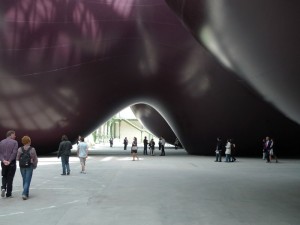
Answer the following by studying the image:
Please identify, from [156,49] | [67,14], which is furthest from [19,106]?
[156,49]

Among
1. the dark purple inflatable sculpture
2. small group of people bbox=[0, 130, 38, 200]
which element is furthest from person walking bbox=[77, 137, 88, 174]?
the dark purple inflatable sculpture

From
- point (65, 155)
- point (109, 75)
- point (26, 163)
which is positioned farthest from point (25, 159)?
point (109, 75)

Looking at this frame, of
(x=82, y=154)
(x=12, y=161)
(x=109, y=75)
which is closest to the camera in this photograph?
(x=12, y=161)

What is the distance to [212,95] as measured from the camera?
22781 millimetres

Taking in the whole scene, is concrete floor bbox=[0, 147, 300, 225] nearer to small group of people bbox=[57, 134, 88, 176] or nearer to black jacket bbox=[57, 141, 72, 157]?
small group of people bbox=[57, 134, 88, 176]

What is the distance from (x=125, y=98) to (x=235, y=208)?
1882 centimetres

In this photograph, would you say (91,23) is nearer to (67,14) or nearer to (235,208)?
(67,14)

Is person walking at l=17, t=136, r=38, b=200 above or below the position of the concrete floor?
above

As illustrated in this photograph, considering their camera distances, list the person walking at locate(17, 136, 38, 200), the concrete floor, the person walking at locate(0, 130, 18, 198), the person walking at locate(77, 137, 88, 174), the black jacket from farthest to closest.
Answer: the person walking at locate(77, 137, 88, 174), the black jacket, the person walking at locate(0, 130, 18, 198), the person walking at locate(17, 136, 38, 200), the concrete floor

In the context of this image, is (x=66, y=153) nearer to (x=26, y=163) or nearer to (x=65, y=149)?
(x=65, y=149)

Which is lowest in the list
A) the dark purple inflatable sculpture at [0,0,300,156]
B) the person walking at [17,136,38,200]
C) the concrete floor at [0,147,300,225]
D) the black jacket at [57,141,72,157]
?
the concrete floor at [0,147,300,225]

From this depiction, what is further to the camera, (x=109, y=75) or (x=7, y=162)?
(x=109, y=75)

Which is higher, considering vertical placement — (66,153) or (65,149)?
(65,149)

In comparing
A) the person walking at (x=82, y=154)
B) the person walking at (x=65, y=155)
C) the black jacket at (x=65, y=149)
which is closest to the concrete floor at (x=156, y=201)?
the person walking at (x=65, y=155)
